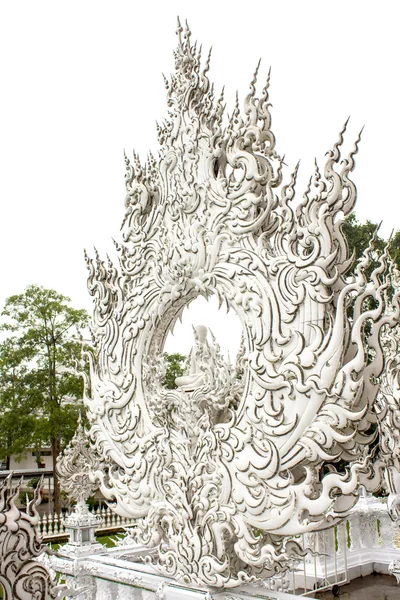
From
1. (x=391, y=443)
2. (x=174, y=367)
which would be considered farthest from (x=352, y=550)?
(x=174, y=367)

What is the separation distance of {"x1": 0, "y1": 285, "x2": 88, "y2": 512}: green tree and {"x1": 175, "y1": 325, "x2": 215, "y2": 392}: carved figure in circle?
9.67 m

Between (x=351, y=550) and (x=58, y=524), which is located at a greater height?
Answer: (x=351, y=550)

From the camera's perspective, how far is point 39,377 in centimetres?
1570

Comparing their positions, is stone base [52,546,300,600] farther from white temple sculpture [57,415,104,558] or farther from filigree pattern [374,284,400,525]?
filigree pattern [374,284,400,525]

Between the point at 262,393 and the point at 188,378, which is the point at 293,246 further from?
the point at 188,378

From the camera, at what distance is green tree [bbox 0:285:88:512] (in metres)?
15.1

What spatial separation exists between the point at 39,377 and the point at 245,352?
39.0 feet

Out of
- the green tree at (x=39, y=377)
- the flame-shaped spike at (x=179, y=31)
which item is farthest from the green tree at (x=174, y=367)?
the flame-shaped spike at (x=179, y=31)

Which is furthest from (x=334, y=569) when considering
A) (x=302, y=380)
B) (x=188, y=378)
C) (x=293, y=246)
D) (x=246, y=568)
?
(x=293, y=246)

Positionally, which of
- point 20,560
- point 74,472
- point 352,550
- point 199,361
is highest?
point 199,361

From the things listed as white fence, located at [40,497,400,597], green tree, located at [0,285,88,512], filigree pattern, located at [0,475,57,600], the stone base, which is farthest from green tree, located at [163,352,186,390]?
filigree pattern, located at [0,475,57,600]

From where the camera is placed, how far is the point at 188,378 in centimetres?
539

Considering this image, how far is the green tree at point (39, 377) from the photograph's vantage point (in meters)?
15.1

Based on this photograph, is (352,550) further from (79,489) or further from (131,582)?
(131,582)
